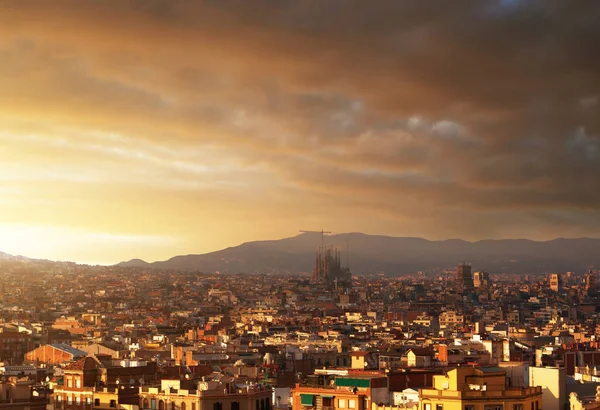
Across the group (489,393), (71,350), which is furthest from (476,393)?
(71,350)

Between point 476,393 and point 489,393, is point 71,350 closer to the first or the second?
point 476,393

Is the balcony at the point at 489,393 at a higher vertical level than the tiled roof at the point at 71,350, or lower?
lower

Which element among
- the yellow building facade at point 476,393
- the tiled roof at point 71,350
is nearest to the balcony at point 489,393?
the yellow building facade at point 476,393

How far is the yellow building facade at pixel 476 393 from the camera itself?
4497 cm

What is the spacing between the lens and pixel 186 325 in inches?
6978

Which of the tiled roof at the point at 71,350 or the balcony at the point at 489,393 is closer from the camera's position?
the balcony at the point at 489,393

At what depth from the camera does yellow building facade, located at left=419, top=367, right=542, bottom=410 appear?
45.0 metres

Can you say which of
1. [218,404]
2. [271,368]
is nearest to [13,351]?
[271,368]

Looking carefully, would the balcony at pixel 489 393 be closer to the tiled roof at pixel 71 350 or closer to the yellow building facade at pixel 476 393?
the yellow building facade at pixel 476 393

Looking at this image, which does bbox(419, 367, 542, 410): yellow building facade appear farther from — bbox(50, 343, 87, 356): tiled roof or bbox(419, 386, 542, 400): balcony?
bbox(50, 343, 87, 356): tiled roof

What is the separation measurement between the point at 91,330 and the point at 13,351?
32609 millimetres

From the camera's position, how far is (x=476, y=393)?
45125 millimetres

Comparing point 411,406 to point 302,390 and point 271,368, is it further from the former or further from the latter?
point 271,368

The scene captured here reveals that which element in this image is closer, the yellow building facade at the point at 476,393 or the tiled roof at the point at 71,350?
the yellow building facade at the point at 476,393
